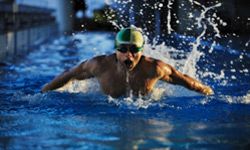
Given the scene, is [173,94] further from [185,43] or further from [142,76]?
[185,43]

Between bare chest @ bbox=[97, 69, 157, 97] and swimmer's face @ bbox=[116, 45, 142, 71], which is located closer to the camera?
swimmer's face @ bbox=[116, 45, 142, 71]

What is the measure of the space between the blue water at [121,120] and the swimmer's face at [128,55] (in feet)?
1.19

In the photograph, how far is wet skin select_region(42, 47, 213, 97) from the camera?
5246mm

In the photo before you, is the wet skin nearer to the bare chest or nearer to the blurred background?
the bare chest

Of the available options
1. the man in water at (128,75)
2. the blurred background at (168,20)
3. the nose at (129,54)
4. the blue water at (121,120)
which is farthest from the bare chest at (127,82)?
the blurred background at (168,20)

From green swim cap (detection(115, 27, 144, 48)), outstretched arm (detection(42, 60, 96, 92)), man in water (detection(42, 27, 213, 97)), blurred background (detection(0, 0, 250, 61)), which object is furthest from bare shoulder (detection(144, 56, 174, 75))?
blurred background (detection(0, 0, 250, 61))

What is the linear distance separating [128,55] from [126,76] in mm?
317

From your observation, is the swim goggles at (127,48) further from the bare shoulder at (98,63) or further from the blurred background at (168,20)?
the blurred background at (168,20)

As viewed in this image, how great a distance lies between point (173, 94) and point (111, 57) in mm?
892

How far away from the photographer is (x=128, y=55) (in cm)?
501

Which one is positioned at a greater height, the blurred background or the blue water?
the blurred background

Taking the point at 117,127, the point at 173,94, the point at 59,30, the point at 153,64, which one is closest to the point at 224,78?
the point at 173,94

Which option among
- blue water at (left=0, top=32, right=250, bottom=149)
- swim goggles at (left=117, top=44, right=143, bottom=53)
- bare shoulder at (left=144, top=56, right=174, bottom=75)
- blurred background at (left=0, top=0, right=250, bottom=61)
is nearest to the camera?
blue water at (left=0, top=32, right=250, bottom=149)

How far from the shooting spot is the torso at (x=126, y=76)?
525cm
